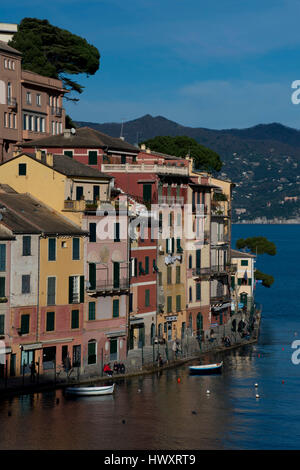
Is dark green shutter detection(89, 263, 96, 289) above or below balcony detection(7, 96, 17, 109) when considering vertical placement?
below

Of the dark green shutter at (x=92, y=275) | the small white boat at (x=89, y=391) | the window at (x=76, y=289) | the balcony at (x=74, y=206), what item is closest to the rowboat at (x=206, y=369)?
the dark green shutter at (x=92, y=275)

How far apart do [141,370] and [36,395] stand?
14.1 meters

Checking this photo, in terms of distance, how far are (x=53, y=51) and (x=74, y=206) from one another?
1952 inches

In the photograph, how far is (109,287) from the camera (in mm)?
89625

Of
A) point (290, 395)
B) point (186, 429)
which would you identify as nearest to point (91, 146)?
point (290, 395)

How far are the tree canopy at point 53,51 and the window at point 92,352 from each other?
49.7 m

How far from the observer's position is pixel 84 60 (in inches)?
5300

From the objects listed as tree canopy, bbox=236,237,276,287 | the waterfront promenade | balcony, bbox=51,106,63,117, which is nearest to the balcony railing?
the waterfront promenade

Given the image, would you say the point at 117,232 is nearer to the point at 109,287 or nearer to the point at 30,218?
the point at 109,287

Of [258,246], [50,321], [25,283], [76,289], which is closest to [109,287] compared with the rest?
[76,289]

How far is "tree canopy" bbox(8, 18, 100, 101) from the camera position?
A: 128m

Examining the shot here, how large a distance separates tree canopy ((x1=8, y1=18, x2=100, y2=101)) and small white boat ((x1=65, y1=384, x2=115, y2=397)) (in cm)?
5928

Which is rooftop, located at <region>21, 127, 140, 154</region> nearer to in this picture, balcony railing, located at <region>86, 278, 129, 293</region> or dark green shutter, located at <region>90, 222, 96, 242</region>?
dark green shutter, located at <region>90, 222, 96, 242</region>

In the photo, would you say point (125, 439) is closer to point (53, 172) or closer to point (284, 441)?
point (284, 441)
